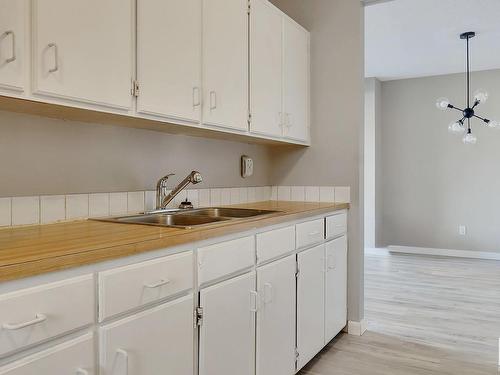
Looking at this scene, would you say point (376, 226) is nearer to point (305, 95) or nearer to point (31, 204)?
point (305, 95)

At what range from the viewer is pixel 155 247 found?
125cm

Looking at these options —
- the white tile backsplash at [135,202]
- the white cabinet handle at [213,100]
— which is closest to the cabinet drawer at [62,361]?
the white tile backsplash at [135,202]

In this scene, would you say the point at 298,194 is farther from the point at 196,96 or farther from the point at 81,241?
the point at 81,241

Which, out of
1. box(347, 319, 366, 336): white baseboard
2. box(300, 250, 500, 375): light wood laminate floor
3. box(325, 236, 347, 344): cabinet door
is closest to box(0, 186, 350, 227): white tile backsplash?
box(325, 236, 347, 344): cabinet door

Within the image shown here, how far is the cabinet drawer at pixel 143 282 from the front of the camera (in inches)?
43.1

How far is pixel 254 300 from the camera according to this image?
1.77 metres

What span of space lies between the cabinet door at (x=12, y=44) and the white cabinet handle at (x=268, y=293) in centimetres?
122

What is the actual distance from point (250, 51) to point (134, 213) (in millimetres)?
1107

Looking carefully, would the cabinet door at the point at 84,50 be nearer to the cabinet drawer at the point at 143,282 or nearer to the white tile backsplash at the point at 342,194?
the cabinet drawer at the point at 143,282

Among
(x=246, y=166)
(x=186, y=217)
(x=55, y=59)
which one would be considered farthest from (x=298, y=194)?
(x=55, y=59)

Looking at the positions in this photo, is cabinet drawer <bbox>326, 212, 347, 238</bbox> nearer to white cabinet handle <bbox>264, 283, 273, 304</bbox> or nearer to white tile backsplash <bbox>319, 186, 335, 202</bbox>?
white tile backsplash <bbox>319, 186, 335, 202</bbox>

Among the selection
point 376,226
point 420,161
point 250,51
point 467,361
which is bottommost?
point 467,361

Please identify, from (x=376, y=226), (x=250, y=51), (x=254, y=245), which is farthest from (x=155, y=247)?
(x=376, y=226)

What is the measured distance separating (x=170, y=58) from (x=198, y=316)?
1.07 metres
